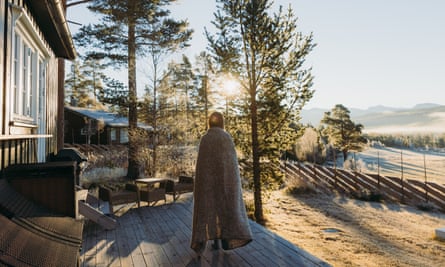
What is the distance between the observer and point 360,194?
14.2m

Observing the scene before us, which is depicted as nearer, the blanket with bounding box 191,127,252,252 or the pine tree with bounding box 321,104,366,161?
the blanket with bounding box 191,127,252,252

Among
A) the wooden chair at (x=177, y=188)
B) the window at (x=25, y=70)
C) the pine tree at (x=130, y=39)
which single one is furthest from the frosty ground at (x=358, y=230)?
the pine tree at (x=130, y=39)

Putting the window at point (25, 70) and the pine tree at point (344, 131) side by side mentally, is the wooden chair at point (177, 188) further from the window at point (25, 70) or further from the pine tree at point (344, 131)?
the pine tree at point (344, 131)

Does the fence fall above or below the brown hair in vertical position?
below

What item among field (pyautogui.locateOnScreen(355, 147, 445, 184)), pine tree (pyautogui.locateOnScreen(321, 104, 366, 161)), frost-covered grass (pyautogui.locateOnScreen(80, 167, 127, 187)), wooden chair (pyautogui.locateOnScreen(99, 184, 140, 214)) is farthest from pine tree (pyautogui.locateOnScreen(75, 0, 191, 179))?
pine tree (pyautogui.locateOnScreen(321, 104, 366, 161))

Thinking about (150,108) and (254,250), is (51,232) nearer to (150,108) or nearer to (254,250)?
(254,250)

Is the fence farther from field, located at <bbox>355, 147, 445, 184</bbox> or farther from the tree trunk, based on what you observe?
the tree trunk

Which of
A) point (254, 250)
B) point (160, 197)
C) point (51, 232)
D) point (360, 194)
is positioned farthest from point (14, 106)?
point (360, 194)

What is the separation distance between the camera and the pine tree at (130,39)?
1238 centimetres

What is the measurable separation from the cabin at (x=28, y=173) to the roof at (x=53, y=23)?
0.04 ft

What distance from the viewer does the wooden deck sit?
3.51 metres

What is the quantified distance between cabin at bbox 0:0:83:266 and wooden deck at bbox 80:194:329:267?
148 centimetres

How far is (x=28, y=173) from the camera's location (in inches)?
→ 98.3

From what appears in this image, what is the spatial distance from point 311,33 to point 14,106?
7.60 m
